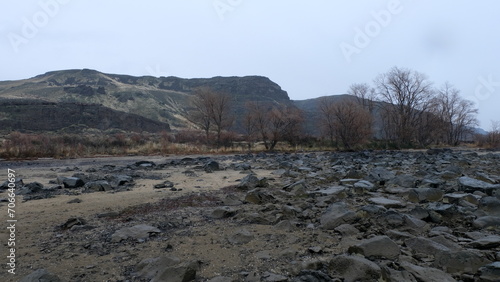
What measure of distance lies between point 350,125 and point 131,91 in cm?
7204

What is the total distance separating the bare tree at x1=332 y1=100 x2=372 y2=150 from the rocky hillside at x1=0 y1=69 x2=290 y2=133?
44974 millimetres

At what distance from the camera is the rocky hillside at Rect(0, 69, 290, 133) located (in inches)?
2995

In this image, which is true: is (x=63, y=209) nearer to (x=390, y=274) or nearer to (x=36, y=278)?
(x=36, y=278)

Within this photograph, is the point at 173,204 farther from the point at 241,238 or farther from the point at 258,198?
the point at 241,238

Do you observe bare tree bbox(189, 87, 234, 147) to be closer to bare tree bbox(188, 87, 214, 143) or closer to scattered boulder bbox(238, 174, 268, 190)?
bare tree bbox(188, 87, 214, 143)

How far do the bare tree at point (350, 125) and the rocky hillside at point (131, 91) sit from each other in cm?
4497

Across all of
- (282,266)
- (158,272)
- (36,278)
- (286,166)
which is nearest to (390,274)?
(282,266)

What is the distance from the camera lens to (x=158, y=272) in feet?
9.27

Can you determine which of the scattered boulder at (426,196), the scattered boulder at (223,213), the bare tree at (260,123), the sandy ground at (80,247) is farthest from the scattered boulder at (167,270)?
the bare tree at (260,123)

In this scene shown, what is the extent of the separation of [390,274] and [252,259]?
1.30 metres

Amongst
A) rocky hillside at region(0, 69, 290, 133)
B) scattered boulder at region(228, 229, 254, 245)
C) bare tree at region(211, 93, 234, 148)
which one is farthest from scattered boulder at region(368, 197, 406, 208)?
rocky hillside at region(0, 69, 290, 133)

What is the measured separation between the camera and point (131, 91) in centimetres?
8712

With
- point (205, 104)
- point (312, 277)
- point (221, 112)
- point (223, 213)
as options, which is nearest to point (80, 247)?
point (223, 213)

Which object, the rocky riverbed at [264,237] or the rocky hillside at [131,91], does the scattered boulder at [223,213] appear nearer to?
the rocky riverbed at [264,237]
